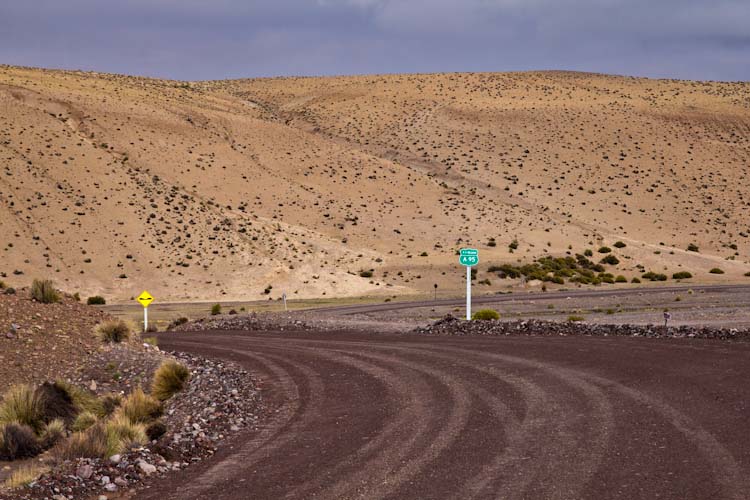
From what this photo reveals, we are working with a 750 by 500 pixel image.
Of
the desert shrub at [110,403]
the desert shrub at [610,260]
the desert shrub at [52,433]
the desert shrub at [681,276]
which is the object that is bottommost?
the desert shrub at [52,433]

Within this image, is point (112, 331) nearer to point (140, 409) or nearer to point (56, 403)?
point (56, 403)

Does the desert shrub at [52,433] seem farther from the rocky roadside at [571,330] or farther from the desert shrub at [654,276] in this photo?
the desert shrub at [654,276]

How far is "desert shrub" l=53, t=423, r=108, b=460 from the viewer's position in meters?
11.3

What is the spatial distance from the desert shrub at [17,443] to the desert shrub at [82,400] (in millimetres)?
2989

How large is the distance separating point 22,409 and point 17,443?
89.8 inches

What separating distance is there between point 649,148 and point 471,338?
89369 mm

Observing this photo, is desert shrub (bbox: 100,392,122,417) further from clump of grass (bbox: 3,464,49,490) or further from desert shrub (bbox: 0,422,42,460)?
clump of grass (bbox: 3,464,49,490)

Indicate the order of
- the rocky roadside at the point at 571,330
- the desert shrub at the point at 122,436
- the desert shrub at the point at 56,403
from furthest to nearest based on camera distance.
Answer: the rocky roadside at the point at 571,330 < the desert shrub at the point at 56,403 < the desert shrub at the point at 122,436

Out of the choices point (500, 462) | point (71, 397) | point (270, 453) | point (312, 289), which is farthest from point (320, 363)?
point (312, 289)

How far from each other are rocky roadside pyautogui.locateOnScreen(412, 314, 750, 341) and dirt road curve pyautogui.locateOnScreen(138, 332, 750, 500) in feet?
9.24

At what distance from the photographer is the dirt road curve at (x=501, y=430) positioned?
9.29 metres

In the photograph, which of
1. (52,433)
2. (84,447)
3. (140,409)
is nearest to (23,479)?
(84,447)

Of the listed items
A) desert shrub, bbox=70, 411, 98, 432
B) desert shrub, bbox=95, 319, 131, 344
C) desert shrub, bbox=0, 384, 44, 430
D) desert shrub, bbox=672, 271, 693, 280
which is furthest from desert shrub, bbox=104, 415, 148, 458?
desert shrub, bbox=672, 271, 693, 280

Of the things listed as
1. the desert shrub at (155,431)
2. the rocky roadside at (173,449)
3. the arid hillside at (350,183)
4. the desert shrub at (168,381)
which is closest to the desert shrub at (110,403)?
the desert shrub at (168,381)
